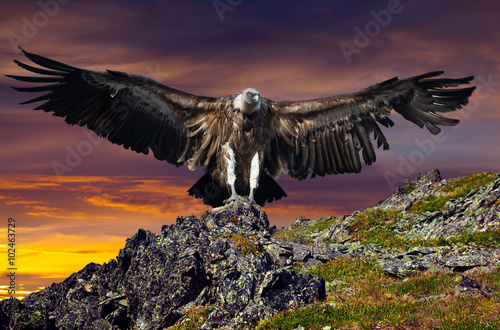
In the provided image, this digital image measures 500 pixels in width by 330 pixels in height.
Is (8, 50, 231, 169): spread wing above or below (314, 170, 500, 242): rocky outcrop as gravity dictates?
above

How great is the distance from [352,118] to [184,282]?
881 centimetres

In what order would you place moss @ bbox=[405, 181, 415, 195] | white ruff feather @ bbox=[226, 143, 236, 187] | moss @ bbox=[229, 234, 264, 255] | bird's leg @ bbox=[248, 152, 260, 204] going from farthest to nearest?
moss @ bbox=[405, 181, 415, 195], bird's leg @ bbox=[248, 152, 260, 204], white ruff feather @ bbox=[226, 143, 236, 187], moss @ bbox=[229, 234, 264, 255]

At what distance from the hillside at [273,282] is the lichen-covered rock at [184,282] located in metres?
0.03

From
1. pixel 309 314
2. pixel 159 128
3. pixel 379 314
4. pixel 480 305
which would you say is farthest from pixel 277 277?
pixel 159 128

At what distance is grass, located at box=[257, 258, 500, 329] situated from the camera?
31.1 ft

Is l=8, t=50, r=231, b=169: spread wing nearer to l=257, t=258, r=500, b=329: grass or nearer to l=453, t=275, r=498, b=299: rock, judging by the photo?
l=257, t=258, r=500, b=329: grass

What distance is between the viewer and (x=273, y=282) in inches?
440

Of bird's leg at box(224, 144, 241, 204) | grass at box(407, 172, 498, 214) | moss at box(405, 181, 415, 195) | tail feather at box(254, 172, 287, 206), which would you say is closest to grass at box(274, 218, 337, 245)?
grass at box(407, 172, 498, 214)

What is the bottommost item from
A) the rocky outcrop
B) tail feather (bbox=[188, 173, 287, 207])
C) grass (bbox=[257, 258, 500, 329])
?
grass (bbox=[257, 258, 500, 329])

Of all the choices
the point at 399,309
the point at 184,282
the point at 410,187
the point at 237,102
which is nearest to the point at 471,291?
the point at 399,309

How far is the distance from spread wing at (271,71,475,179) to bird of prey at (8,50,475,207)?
0.12 feet

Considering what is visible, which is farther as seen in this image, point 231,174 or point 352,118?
point 352,118

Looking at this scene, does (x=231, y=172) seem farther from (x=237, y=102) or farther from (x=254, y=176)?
(x=237, y=102)

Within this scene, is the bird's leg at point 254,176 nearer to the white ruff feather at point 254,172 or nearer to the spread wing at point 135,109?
the white ruff feather at point 254,172
